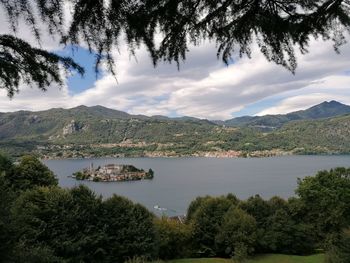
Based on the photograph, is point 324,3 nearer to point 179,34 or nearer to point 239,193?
point 179,34

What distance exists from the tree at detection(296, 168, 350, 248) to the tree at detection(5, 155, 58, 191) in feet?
82.1

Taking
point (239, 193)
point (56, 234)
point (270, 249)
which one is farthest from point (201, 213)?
point (239, 193)

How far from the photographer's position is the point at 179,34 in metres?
3.52

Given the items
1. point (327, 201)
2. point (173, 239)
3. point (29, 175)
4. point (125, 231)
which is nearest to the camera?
point (125, 231)

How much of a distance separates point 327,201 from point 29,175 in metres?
28.1

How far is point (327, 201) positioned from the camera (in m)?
36.9

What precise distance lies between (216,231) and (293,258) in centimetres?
704

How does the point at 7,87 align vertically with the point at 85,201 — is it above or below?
above

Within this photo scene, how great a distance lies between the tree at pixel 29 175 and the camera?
1368 inches

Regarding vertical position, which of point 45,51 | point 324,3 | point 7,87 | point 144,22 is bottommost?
point 7,87

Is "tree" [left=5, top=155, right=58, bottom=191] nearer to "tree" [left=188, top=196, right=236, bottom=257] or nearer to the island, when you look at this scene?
"tree" [left=188, top=196, right=236, bottom=257]

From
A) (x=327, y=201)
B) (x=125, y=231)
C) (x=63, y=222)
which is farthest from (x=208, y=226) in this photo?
(x=63, y=222)

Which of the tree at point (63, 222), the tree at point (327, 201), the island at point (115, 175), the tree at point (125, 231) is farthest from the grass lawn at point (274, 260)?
the island at point (115, 175)

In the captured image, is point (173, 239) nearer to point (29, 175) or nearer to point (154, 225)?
point (154, 225)
